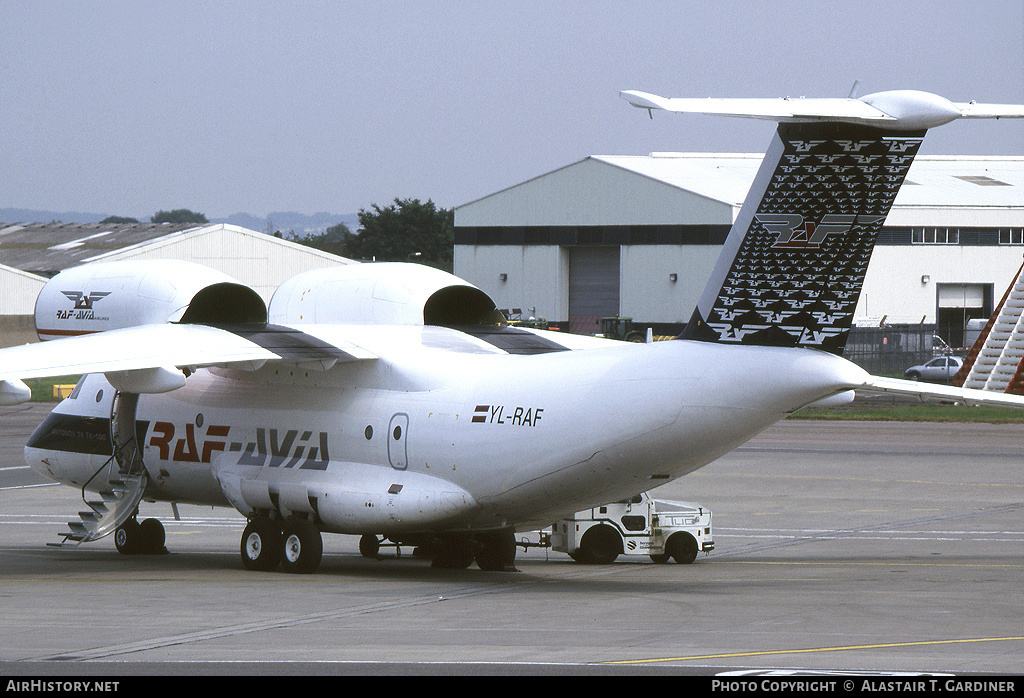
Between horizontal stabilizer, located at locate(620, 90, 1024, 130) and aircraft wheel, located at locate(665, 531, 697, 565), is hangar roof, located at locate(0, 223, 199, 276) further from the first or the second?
horizontal stabilizer, located at locate(620, 90, 1024, 130)

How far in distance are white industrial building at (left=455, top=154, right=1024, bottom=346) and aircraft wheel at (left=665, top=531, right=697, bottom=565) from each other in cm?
5555

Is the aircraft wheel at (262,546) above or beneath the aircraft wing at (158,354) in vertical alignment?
beneath

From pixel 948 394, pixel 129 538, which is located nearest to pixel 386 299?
pixel 129 538

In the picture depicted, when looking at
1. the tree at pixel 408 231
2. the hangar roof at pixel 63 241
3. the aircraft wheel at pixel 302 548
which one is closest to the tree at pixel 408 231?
the tree at pixel 408 231

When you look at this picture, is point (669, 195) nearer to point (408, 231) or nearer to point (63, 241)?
point (63, 241)

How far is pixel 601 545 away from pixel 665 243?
59.7 m

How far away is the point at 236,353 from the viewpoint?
2116 cm

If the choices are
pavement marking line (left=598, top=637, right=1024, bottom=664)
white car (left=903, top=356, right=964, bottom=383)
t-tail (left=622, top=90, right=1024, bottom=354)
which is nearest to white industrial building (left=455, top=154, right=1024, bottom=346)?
white car (left=903, top=356, right=964, bottom=383)

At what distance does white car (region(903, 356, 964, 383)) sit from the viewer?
71.9m

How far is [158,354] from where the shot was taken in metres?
20.5

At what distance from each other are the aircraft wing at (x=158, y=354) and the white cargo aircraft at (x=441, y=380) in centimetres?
5

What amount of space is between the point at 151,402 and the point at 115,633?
31.4 feet

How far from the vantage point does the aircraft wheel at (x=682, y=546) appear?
24.2m

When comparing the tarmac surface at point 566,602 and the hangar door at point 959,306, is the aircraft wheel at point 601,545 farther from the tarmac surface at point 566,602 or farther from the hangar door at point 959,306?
the hangar door at point 959,306
